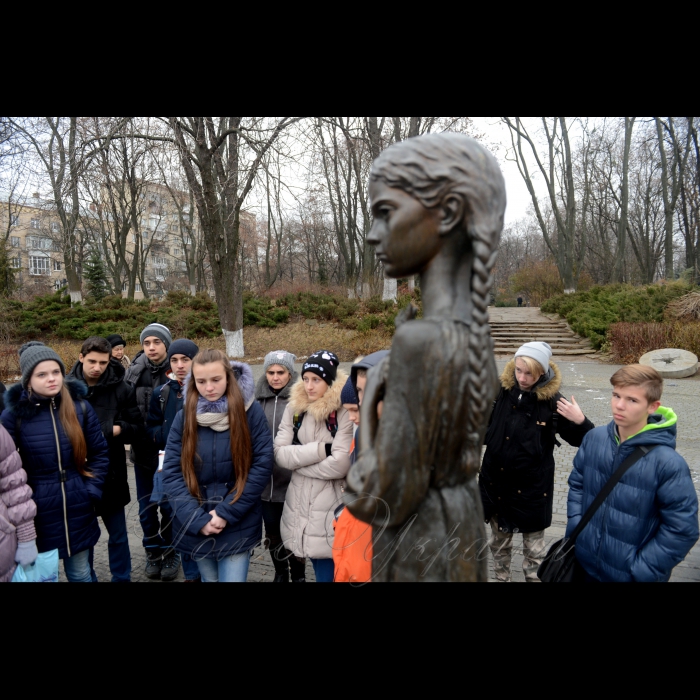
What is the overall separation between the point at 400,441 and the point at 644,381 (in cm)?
171

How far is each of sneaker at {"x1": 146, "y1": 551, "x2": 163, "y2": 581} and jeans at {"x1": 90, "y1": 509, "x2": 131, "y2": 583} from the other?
289 millimetres

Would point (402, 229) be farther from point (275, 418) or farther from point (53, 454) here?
point (53, 454)

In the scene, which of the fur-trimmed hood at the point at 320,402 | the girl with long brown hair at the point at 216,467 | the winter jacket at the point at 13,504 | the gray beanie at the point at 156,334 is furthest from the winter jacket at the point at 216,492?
the gray beanie at the point at 156,334

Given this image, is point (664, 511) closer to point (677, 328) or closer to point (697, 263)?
point (677, 328)

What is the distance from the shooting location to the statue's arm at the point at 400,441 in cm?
153

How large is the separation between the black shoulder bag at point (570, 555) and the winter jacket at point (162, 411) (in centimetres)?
291

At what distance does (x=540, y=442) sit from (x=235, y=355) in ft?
40.6

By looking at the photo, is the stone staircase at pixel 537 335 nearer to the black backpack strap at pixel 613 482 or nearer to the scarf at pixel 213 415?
the black backpack strap at pixel 613 482

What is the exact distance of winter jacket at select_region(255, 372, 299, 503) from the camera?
143 inches

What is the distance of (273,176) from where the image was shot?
459 inches

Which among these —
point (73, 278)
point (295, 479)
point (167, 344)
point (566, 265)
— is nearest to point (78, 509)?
point (295, 479)

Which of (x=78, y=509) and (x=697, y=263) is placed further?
(x=697, y=263)

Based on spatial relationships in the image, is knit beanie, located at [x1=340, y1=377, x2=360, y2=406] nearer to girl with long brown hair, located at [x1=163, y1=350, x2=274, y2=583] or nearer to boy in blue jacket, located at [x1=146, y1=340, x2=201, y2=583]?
girl with long brown hair, located at [x1=163, y1=350, x2=274, y2=583]

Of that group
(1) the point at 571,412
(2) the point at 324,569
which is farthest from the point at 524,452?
(2) the point at 324,569
